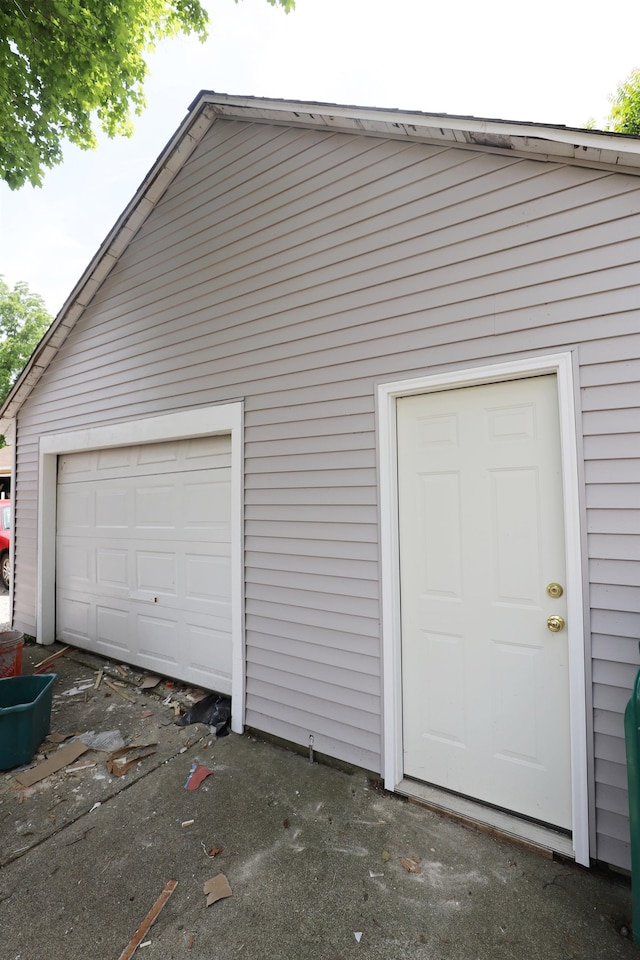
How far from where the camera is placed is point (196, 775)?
279 cm

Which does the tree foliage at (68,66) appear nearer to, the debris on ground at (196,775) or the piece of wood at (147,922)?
the debris on ground at (196,775)

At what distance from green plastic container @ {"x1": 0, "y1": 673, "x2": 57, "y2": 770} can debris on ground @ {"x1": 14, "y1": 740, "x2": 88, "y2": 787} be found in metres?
0.12

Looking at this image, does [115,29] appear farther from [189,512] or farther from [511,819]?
[511,819]

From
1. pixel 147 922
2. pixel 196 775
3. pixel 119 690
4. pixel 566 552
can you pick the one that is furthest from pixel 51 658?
pixel 566 552

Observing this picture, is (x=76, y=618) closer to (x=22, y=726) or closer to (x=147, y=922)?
(x=22, y=726)

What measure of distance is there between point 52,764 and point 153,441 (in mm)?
2667

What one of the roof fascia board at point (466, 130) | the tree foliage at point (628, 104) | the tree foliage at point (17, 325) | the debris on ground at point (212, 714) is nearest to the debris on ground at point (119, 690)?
the debris on ground at point (212, 714)

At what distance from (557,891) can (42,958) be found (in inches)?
82.7

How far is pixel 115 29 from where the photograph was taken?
349 centimetres

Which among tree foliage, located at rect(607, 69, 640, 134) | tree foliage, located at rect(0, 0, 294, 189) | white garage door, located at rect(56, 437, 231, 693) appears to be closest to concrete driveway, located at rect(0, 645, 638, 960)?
white garage door, located at rect(56, 437, 231, 693)

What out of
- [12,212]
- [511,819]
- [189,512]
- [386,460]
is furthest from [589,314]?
[12,212]

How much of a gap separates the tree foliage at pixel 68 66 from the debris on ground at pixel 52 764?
4554mm

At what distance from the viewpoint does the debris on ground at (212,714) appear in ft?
11.0

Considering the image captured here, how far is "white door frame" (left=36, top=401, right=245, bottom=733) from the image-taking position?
340 cm
